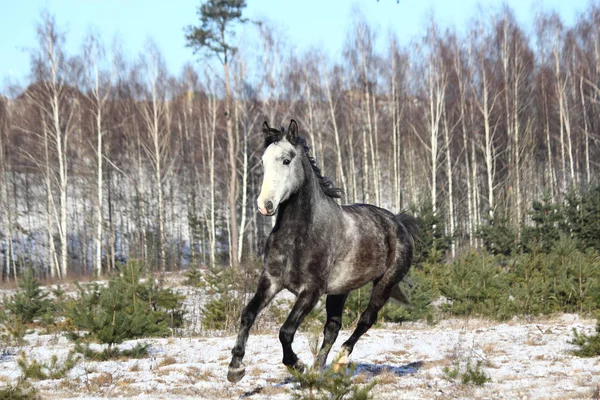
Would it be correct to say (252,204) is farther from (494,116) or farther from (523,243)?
(523,243)

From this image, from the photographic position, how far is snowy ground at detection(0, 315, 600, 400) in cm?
507

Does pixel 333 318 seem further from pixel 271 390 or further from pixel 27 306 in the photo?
pixel 27 306

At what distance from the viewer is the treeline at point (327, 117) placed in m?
28.0

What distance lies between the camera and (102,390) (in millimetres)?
5195

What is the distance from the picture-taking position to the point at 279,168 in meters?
4.45

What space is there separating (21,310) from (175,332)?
3.82 metres

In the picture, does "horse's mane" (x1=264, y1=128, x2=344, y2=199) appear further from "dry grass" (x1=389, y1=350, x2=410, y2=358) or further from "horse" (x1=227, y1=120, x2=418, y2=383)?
"dry grass" (x1=389, y1=350, x2=410, y2=358)

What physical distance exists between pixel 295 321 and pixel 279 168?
110 centimetres

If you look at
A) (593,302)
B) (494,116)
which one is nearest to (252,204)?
(494,116)

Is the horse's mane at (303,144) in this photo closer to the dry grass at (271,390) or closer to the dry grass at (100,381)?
the dry grass at (271,390)

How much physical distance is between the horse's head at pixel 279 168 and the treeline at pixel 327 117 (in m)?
20.4

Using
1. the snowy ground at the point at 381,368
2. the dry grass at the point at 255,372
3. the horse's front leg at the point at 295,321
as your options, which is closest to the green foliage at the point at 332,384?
the horse's front leg at the point at 295,321

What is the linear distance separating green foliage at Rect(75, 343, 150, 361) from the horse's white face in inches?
130

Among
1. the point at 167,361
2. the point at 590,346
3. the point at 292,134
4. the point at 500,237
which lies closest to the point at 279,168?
the point at 292,134
